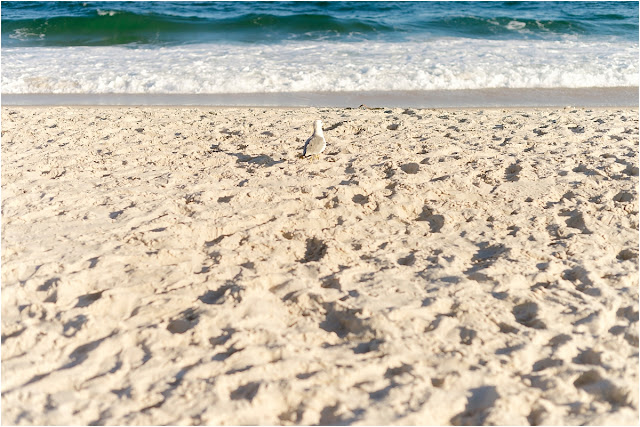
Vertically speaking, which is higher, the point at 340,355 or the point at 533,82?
the point at 533,82

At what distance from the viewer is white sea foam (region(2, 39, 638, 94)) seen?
10.1 meters

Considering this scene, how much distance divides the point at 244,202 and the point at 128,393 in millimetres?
2208

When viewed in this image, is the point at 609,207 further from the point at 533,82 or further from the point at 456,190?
the point at 533,82

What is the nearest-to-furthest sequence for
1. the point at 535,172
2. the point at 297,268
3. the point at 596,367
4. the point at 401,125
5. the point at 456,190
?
1. the point at 596,367
2. the point at 297,268
3. the point at 456,190
4. the point at 535,172
5. the point at 401,125

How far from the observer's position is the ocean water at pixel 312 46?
33.6 ft

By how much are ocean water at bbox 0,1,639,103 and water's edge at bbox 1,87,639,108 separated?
27 centimetres

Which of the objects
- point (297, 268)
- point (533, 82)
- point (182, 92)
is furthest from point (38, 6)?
point (297, 268)

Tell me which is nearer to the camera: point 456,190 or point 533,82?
point 456,190

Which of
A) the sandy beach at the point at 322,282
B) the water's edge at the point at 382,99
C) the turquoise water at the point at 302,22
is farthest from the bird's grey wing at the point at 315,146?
the turquoise water at the point at 302,22

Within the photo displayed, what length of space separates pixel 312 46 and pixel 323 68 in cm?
256

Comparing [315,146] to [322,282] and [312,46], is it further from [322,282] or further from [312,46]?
[312,46]

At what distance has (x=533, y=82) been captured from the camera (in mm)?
10195

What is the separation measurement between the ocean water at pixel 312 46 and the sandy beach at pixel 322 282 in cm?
437

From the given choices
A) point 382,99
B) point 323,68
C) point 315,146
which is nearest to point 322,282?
point 315,146
